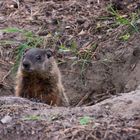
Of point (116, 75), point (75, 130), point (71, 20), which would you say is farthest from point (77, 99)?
point (75, 130)

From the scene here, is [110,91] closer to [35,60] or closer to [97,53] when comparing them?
[97,53]

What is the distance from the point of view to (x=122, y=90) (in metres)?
6.39

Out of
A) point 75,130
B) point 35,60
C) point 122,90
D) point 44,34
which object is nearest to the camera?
point 75,130

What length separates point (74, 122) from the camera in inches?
156

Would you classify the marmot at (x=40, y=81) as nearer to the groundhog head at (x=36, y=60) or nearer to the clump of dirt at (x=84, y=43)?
the groundhog head at (x=36, y=60)

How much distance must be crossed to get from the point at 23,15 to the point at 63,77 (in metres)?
1.13

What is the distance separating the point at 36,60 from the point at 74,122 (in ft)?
6.22

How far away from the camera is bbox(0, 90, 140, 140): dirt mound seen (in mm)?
3762

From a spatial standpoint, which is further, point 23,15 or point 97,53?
point 23,15

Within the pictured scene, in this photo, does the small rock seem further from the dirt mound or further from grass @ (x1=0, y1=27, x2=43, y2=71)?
grass @ (x1=0, y1=27, x2=43, y2=71)

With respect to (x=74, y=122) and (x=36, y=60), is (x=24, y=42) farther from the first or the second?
(x=74, y=122)

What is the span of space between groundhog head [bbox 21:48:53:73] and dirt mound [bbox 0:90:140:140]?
1165mm

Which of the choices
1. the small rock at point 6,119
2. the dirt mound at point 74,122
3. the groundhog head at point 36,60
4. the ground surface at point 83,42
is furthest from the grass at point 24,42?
the small rock at point 6,119

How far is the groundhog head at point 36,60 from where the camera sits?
221 inches
